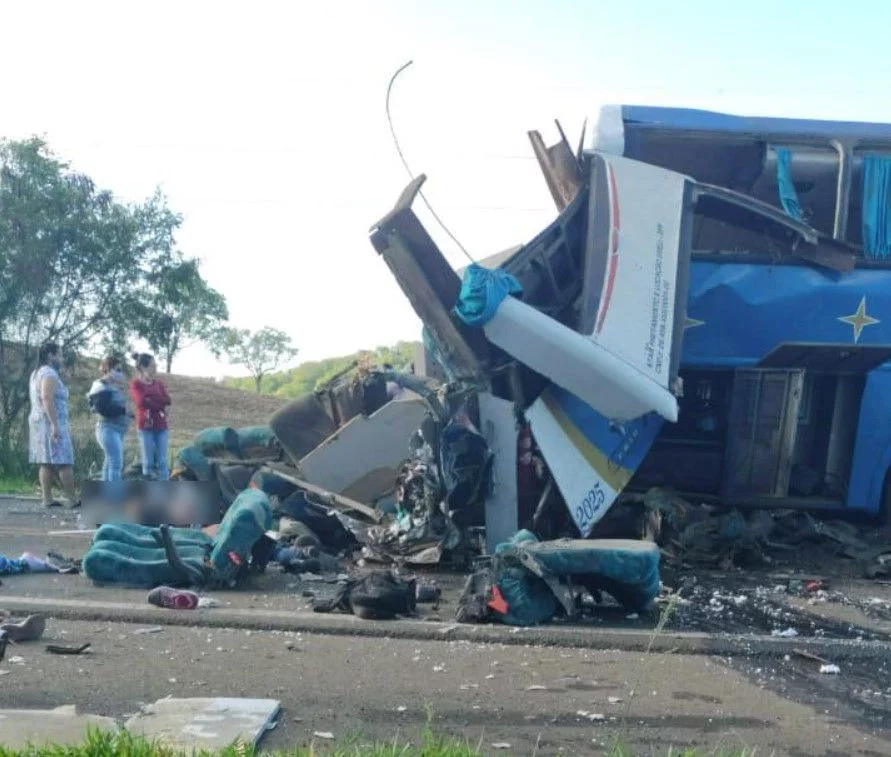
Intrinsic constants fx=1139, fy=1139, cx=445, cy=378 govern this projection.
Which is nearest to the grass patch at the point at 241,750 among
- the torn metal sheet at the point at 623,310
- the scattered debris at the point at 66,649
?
the scattered debris at the point at 66,649

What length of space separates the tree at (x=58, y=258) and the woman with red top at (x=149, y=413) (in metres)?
5.69

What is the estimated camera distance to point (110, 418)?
11.0 meters

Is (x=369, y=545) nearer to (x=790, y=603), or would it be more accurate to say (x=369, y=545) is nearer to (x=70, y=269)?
(x=790, y=603)

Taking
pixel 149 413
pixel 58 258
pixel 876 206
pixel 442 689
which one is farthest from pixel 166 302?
pixel 442 689

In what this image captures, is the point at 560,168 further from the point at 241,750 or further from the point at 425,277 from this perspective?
the point at 241,750

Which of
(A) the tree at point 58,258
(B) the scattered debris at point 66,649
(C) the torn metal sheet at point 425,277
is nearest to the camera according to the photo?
(B) the scattered debris at point 66,649

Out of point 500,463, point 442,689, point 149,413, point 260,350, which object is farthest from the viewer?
point 260,350

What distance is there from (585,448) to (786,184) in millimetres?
2965

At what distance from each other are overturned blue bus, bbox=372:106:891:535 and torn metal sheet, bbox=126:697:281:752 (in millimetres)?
3486

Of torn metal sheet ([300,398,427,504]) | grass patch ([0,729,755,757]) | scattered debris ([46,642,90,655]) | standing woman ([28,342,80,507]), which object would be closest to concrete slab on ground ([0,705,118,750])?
grass patch ([0,729,755,757])

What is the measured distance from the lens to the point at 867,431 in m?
9.10

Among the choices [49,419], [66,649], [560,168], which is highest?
[560,168]

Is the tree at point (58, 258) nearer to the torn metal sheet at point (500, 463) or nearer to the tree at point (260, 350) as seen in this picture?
the torn metal sheet at point (500, 463)

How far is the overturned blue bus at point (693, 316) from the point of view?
302 inches
